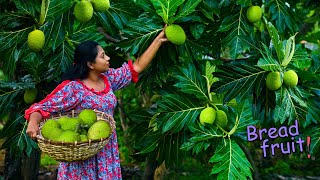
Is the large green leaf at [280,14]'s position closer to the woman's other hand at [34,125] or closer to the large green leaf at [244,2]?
the large green leaf at [244,2]

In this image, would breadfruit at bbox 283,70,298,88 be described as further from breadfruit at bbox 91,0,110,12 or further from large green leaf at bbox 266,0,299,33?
breadfruit at bbox 91,0,110,12

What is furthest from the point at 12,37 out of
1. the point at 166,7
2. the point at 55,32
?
the point at 166,7

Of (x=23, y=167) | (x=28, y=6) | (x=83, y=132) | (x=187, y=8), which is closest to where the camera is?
(x=83, y=132)

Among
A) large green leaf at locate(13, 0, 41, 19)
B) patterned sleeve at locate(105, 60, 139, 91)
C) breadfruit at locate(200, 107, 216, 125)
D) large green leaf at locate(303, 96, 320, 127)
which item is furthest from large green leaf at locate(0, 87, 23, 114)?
large green leaf at locate(303, 96, 320, 127)

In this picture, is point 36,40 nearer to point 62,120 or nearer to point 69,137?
point 62,120

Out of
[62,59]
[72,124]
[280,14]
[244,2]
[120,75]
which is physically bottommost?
[72,124]

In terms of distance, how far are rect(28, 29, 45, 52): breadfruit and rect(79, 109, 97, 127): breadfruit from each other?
0.44 metres

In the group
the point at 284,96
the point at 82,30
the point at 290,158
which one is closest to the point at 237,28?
the point at 284,96

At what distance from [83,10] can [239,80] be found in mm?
767

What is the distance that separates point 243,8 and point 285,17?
251 mm

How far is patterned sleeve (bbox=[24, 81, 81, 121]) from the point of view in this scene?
2.38 m

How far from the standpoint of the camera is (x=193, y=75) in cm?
281

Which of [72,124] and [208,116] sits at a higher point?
[208,116]

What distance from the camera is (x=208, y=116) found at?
2637 millimetres
